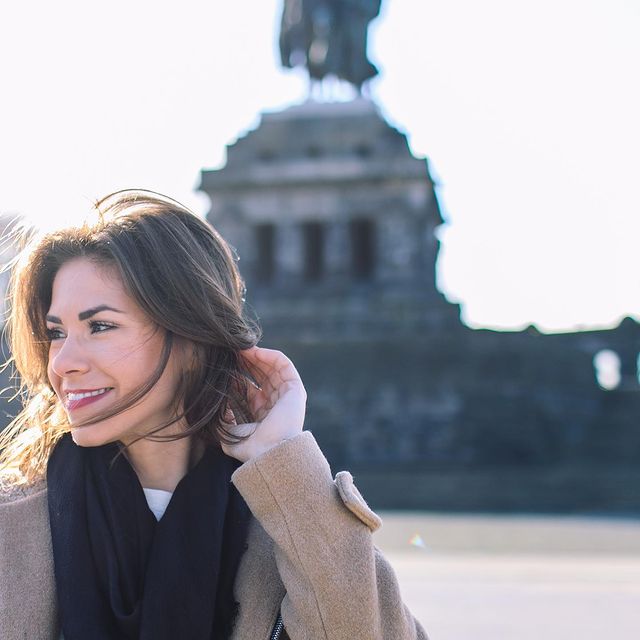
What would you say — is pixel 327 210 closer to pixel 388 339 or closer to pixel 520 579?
pixel 388 339

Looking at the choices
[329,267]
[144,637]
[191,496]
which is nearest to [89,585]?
[144,637]

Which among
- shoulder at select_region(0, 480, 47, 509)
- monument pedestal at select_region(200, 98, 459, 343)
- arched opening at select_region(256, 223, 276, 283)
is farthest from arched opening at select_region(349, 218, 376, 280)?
shoulder at select_region(0, 480, 47, 509)

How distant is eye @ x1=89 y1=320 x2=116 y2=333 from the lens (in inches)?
99.3

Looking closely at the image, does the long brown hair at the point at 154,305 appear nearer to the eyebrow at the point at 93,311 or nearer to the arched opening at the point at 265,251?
the eyebrow at the point at 93,311

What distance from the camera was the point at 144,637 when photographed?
2215 millimetres

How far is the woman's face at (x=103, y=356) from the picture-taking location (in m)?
2.49

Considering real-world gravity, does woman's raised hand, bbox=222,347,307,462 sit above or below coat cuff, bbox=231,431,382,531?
above

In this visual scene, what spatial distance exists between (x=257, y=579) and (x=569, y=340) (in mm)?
30094

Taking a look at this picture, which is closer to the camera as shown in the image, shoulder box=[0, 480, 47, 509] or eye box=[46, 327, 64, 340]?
shoulder box=[0, 480, 47, 509]

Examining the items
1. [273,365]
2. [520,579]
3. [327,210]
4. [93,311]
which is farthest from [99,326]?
[327,210]

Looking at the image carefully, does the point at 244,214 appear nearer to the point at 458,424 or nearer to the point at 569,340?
the point at 569,340

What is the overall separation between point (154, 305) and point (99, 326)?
0.14 metres

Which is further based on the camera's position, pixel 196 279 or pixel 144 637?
pixel 196 279

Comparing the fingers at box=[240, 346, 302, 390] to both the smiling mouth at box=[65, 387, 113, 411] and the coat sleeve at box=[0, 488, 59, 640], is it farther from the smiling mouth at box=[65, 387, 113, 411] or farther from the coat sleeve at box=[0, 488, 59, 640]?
the coat sleeve at box=[0, 488, 59, 640]
